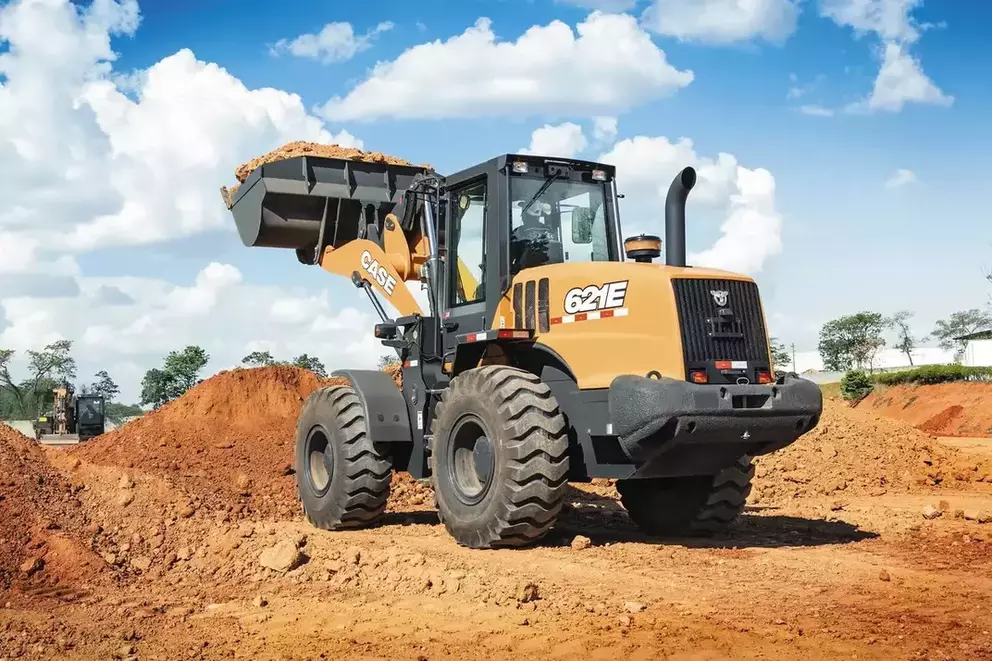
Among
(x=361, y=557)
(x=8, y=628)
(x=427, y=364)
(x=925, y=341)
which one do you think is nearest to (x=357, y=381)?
(x=427, y=364)

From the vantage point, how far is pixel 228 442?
1784 centimetres

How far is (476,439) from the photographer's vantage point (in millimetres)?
9961

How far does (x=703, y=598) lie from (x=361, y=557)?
3010 mm

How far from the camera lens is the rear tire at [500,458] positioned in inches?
358

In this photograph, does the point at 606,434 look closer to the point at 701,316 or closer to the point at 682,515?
the point at 701,316

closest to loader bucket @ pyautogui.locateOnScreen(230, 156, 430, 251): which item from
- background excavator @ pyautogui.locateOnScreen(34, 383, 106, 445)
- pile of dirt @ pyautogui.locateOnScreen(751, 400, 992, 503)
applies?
pile of dirt @ pyautogui.locateOnScreen(751, 400, 992, 503)

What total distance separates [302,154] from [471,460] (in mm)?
5551

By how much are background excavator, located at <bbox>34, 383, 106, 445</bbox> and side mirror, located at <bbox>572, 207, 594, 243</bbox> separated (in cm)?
3299

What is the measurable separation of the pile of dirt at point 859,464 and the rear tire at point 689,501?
473 centimetres

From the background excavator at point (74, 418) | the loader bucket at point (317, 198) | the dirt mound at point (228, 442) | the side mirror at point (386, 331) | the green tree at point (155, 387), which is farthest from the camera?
the green tree at point (155, 387)

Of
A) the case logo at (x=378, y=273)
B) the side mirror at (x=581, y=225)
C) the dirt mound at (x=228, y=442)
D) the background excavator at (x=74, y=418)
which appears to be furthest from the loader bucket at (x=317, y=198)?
the background excavator at (x=74, y=418)

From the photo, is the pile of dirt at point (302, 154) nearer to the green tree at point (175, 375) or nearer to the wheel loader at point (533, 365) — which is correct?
the wheel loader at point (533, 365)

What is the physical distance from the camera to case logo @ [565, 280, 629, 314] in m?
9.09

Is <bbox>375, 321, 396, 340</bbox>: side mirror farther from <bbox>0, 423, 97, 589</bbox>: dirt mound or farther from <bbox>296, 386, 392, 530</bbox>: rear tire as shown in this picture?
<bbox>0, 423, 97, 589</bbox>: dirt mound
